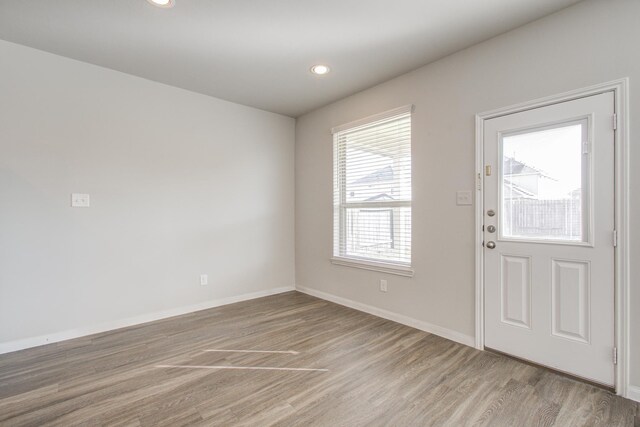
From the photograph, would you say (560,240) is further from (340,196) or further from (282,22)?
(282,22)

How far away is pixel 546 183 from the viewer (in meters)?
2.22

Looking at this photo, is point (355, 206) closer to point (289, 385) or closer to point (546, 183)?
point (546, 183)

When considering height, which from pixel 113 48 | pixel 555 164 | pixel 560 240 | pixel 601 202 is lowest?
pixel 560 240

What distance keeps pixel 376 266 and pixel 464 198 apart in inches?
48.6

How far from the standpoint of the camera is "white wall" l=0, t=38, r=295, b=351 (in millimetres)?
2602

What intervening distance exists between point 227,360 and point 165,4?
2687mm

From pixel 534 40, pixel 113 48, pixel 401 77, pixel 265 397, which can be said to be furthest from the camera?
pixel 401 77

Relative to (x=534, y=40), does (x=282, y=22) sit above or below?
above

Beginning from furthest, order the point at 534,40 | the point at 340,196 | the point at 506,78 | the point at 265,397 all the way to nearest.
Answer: the point at 340,196 < the point at 506,78 < the point at 534,40 < the point at 265,397

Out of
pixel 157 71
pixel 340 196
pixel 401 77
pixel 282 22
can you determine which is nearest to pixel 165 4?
pixel 282 22

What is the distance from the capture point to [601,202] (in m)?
1.97

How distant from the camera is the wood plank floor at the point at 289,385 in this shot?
174 centimetres

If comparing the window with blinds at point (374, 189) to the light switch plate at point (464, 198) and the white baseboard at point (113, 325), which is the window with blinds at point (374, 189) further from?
A: the white baseboard at point (113, 325)

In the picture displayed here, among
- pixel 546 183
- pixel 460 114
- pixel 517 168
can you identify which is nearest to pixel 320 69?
pixel 460 114
